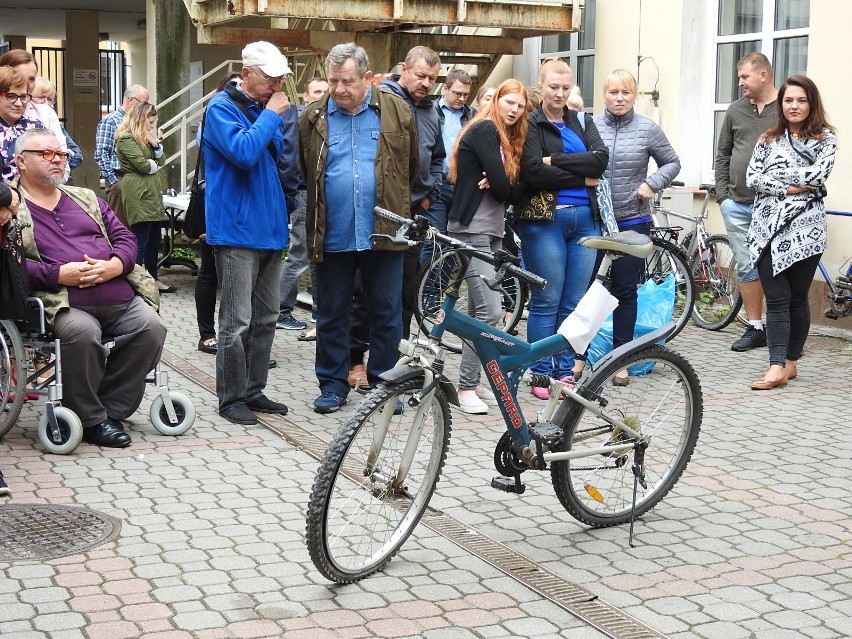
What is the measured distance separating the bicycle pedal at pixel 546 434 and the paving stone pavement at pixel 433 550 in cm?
46

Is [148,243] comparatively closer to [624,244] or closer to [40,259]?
[40,259]

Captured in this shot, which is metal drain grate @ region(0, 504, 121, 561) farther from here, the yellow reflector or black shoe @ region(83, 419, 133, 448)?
the yellow reflector

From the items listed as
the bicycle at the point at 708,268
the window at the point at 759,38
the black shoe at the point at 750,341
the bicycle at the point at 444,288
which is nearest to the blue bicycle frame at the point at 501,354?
the bicycle at the point at 444,288

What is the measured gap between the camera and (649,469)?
5.61 m

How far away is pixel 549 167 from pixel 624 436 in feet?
8.45

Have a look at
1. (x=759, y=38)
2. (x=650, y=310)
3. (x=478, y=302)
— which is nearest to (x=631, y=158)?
(x=650, y=310)

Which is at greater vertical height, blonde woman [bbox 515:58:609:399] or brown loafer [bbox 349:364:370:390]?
blonde woman [bbox 515:58:609:399]

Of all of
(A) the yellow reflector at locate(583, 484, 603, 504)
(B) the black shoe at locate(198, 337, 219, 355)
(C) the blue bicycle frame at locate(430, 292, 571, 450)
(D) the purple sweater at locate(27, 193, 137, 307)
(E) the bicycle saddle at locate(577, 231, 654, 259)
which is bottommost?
(A) the yellow reflector at locate(583, 484, 603, 504)

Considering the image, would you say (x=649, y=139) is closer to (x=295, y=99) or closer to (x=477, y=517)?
(x=477, y=517)

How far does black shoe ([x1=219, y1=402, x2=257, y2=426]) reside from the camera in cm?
Answer: 718

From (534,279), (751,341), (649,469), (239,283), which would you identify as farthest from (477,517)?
(751,341)

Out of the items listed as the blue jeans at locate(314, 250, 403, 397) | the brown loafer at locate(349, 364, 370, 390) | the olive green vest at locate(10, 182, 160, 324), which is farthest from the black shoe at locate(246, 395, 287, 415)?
the olive green vest at locate(10, 182, 160, 324)

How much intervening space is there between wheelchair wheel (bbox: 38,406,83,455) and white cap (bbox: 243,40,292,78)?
6.71 feet

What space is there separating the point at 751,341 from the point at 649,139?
2.20m
